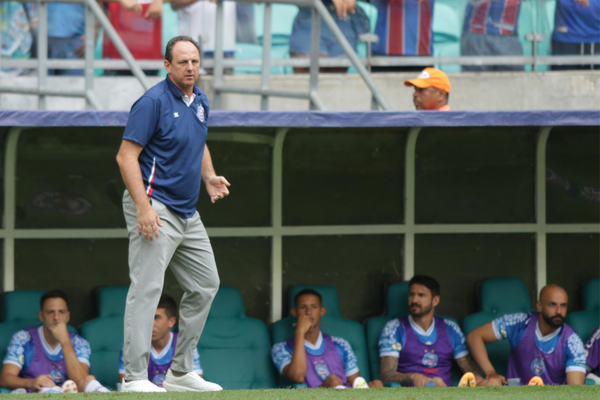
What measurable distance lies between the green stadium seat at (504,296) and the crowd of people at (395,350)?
40cm

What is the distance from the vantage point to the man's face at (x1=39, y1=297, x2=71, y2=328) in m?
5.63

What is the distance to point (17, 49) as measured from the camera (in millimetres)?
6098

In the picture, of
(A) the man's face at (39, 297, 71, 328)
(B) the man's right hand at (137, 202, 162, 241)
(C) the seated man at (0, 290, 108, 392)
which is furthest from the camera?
(A) the man's face at (39, 297, 71, 328)

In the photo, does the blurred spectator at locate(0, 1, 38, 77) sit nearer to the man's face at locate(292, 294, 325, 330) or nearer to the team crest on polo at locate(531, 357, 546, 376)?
the man's face at locate(292, 294, 325, 330)

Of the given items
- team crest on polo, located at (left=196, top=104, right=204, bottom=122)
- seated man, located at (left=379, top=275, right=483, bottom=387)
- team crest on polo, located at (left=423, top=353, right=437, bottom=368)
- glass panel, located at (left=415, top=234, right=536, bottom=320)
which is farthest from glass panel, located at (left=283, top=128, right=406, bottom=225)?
team crest on polo, located at (left=196, top=104, right=204, bottom=122)

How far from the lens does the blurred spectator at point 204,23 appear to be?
20.7ft

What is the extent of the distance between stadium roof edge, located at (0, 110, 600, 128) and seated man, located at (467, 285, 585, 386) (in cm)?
139

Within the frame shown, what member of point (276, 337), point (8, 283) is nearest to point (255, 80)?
point (276, 337)

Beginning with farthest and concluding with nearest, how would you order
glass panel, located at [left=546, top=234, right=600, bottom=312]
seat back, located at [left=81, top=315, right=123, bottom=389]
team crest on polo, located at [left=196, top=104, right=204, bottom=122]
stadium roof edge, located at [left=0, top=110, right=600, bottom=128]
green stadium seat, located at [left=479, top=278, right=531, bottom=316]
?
1. glass panel, located at [left=546, top=234, right=600, bottom=312]
2. green stadium seat, located at [left=479, top=278, right=531, bottom=316]
3. seat back, located at [left=81, top=315, right=123, bottom=389]
4. stadium roof edge, located at [left=0, top=110, right=600, bottom=128]
5. team crest on polo, located at [left=196, top=104, right=204, bottom=122]

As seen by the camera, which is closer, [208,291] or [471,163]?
[208,291]

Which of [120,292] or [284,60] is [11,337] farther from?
[284,60]

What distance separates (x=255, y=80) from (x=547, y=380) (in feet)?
9.85

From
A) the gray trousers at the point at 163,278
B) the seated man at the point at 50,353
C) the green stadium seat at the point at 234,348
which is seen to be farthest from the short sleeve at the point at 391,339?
the gray trousers at the point at 163,278

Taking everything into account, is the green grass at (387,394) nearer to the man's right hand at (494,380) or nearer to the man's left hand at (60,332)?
the man's right hand at (494,380)
